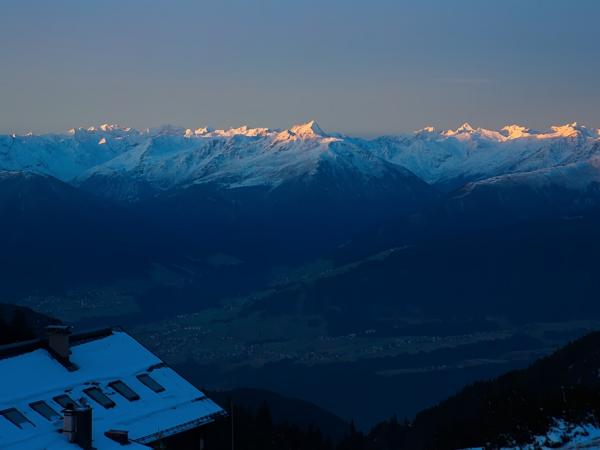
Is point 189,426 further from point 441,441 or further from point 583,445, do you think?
point 441,441


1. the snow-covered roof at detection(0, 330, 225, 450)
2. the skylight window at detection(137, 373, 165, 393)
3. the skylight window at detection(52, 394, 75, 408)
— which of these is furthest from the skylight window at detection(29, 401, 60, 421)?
the skylight window at detection(137, 373, 165, 393)

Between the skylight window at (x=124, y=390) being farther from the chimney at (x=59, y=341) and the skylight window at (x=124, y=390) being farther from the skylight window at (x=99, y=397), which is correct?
→ the chimney at (x=59, y=341)

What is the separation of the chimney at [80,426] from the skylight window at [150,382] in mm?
7305

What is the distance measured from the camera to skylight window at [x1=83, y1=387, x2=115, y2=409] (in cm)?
4774

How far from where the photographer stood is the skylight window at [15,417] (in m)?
44.4

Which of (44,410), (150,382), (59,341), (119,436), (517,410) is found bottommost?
(517,410)

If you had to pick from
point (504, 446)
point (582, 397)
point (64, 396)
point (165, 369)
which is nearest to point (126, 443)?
point (64, 396)

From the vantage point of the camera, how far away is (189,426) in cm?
4969

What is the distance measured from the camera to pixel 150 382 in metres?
51.2

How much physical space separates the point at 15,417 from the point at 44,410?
1254mm

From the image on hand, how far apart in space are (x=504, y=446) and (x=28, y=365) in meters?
18.8

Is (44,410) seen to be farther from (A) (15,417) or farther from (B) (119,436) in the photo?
(B) (119,436)

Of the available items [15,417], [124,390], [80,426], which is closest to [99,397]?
[124,390]

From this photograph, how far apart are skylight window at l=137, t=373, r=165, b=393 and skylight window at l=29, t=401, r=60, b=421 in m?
5.73
